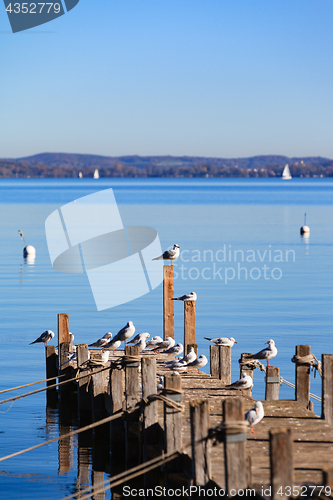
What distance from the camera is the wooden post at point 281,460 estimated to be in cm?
503

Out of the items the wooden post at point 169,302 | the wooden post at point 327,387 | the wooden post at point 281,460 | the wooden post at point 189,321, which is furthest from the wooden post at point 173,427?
the wooden post at point 169,302

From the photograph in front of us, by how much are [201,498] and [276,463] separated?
2.09 metres

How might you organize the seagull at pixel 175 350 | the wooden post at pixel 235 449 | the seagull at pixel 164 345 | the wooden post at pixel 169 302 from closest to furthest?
the wooden post at pixel 235 449, the seagull at pixel 175 350, the seagull at pixel 164 345, the wooden post at pixel 169 302

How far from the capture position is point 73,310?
26.6 metres

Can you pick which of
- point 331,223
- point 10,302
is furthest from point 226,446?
point 331,223

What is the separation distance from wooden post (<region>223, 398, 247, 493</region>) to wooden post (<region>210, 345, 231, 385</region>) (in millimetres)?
6577

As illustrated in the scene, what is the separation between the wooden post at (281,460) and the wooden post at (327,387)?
3.81 metres

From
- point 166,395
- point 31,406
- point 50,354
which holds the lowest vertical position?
point 31,406

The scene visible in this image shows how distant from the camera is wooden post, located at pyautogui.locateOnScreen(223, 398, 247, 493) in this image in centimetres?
582

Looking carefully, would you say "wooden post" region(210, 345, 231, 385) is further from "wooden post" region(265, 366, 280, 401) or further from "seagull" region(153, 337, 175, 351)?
"seagull" region(153, 337, 175, 351)

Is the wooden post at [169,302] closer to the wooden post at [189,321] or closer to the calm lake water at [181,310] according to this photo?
the wooden post at [189,321]

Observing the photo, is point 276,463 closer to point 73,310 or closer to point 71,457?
point 71,457

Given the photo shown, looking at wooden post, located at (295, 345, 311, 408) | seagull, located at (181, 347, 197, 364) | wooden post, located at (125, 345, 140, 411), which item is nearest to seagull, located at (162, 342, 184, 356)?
seagull, located at (181, 347, 197, 364)

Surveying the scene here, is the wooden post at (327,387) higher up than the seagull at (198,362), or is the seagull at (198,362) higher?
the wooden post at (327,387)
